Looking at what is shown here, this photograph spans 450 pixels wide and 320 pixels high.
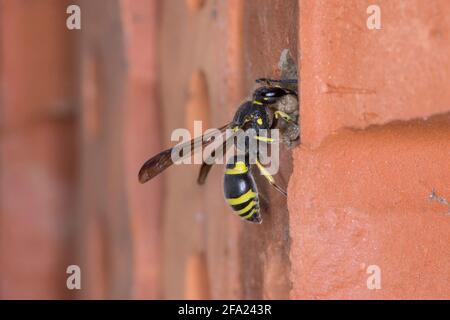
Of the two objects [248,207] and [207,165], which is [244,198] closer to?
[248,207]

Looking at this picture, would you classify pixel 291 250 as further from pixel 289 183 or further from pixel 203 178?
pixel 203 178

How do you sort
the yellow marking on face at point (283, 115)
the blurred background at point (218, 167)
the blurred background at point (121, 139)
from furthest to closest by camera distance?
the blurred background at point (121, 139)
the yellow marking on face at point (283, 115)
the blurred background at point (218, 167)

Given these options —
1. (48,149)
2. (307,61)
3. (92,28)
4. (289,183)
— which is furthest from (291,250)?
(48,149)

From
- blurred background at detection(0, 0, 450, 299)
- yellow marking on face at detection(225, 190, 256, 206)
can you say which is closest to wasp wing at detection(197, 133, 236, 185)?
blurred background at detection(0, 0, 450, 299)

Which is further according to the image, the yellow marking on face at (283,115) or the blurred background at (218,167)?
the yellow marking on face at (283,115)

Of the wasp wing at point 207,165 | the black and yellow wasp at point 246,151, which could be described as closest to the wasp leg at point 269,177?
the black and yellow wasp at point 246,151

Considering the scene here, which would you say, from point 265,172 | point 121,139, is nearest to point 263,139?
point 265,172

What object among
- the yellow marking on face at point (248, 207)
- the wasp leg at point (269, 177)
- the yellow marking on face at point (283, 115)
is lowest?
the yellow marking on face at point (248, 207)

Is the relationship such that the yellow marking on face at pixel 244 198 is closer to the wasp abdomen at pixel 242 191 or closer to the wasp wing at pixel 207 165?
the wasp abdomen at pixel 242 191
